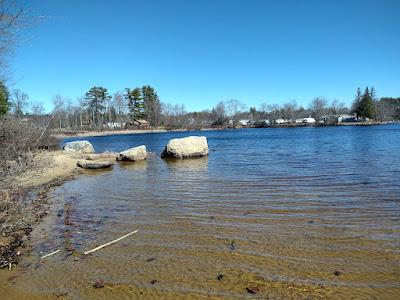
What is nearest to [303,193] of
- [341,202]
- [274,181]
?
[341,202]

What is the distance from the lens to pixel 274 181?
15344 millimetres

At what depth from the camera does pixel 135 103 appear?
129 m

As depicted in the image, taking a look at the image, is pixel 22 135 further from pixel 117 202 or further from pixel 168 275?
pixel 117 202

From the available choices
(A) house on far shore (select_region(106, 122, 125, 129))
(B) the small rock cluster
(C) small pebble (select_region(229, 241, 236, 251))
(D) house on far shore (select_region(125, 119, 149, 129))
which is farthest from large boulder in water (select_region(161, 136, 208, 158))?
(A) house on far shore (select_region(106, 122, 125, 129))

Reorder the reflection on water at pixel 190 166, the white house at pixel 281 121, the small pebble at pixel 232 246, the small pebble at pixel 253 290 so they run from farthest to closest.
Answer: the white house at pixel 281 121 < the reflection on water at pixel 190 166 < the small pebble at pixel 232 246 < the small pebble at pixel 253 290

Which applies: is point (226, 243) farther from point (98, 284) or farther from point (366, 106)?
point (366, 106)

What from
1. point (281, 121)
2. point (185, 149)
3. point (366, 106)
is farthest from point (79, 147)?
point (281, 121)

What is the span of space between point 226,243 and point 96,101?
5171 inches

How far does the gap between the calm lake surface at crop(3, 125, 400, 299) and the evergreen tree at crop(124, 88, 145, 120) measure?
11727 cm

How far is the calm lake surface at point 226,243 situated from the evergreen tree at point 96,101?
397ft

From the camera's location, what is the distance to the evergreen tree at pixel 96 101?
128125 millimetres

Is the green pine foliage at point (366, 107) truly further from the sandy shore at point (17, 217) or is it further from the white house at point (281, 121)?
the sandy shore at point (17, 217)

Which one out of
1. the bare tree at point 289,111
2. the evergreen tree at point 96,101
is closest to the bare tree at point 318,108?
the bare tree at point 289,111

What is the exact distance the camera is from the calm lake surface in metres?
5.68
